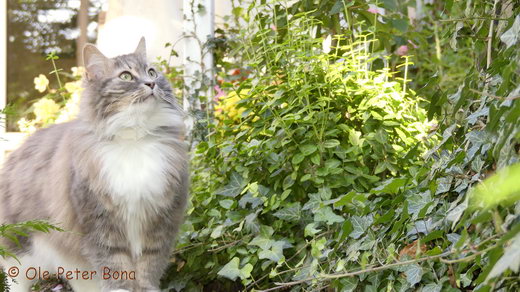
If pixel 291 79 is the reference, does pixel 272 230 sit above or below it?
below

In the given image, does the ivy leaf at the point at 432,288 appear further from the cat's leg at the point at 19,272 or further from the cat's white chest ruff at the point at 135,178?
the cat's leg at the point at 19,272

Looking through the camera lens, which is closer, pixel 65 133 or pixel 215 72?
pixel 65 133

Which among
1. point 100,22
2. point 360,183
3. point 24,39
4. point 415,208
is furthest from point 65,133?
point 24,39

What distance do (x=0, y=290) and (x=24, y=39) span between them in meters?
3.44

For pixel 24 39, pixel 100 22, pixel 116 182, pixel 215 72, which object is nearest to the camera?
pixel 116 182

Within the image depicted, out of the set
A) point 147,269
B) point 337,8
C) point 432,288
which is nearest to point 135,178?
point 147,269

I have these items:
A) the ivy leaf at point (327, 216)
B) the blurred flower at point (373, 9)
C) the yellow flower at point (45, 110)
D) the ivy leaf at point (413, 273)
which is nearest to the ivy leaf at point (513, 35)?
Answer: the ivy leaf at point (413, 273)

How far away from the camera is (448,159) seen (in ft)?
6.13

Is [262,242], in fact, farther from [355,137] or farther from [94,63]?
[94,63]

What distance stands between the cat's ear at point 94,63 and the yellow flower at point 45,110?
1.69 metres

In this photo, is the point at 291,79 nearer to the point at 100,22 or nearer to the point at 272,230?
the point at 272,230

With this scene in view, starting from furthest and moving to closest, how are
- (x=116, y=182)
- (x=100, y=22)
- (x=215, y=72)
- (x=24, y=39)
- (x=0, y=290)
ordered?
(x=24, y=39)
(x=100, y=22)
(x=215, y=72)
(x=116, y=182)
(x=0, y=290)

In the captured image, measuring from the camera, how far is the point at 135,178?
2.22 m

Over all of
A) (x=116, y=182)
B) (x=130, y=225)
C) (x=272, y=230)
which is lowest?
(x=272, y=230)
